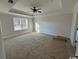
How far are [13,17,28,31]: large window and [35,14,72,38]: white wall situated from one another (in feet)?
5.83

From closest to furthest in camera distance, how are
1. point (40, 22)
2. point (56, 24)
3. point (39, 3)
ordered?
point (39, 3), point (56, 24), point (40, 22)

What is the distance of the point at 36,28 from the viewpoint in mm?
10898

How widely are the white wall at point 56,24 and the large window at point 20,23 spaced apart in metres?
1.78

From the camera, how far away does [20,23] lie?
29.5 ft

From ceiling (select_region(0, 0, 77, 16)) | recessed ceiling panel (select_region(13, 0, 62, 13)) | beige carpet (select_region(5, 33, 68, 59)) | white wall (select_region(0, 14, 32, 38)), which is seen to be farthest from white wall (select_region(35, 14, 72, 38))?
white wall (select_region(0, 14, 32, 38))

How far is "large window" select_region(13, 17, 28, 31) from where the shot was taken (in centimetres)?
810

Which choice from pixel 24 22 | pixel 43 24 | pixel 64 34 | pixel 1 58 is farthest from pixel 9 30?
pixel 1 58

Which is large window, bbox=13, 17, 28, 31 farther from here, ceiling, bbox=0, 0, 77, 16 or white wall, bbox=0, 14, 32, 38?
ceiling, bbox=0, 0, 77, 16

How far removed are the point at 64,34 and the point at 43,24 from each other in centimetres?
315

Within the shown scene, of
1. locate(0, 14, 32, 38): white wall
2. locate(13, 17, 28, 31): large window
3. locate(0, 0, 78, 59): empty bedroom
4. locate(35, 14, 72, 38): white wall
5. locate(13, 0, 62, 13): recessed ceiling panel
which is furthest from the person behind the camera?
locate(13, 17, 28, 31): large window

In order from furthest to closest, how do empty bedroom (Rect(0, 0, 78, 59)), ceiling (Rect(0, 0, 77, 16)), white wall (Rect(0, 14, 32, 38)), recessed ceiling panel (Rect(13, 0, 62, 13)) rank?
white wall (Rect(0, 14, 32, 38)), empty bedroom (Rect(0, 0, 78, 59)), recessed ceiling panel (Rect(13, 0, 62, 13)), ceiling (Rect(0, 0, 77, 16))

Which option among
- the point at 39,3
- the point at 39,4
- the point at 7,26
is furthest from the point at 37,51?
the point at 7,26

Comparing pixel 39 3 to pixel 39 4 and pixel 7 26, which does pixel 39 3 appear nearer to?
pixel 39 4

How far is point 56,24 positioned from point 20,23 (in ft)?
13.3
